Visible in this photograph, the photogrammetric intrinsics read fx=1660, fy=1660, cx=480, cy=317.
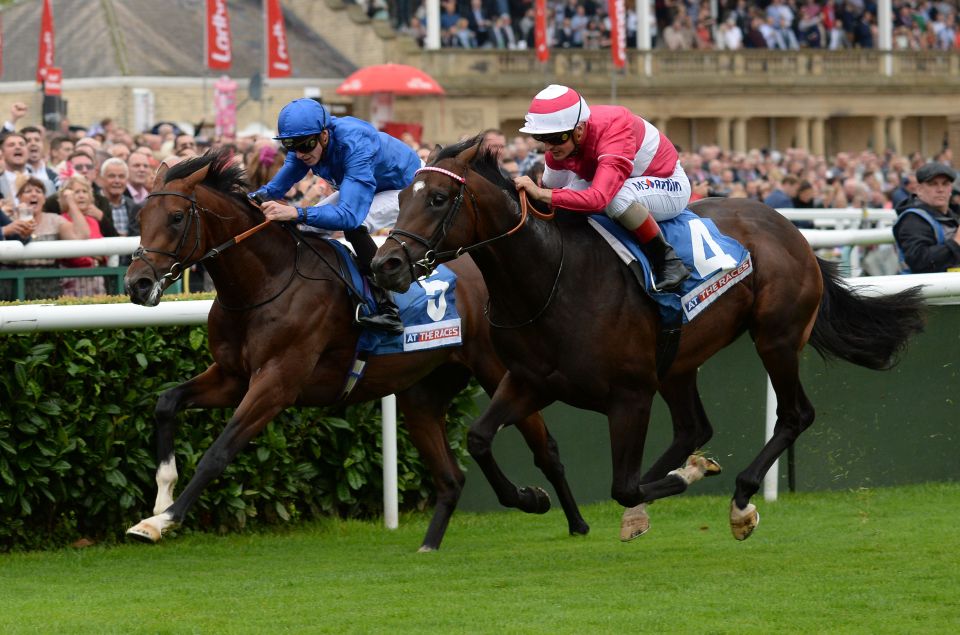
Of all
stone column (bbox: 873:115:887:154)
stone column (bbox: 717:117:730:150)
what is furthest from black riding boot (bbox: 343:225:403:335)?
stone column (bbox: 873:115:887:154)

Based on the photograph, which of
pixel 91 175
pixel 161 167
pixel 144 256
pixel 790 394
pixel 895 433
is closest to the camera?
pixel 144 256

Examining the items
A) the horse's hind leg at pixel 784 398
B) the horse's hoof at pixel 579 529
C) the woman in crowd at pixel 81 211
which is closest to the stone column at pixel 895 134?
the woman in crowd at pixel 81 211

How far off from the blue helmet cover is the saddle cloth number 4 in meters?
1.50

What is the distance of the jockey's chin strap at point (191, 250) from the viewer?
234 inches

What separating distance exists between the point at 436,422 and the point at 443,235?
1.56 m

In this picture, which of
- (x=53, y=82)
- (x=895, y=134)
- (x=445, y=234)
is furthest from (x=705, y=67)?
(x=445, y=234)

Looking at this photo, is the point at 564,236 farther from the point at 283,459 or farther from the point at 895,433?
the point at 895,433

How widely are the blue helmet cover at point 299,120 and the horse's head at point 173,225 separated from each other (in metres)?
0.28

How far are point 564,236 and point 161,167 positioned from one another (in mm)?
1567

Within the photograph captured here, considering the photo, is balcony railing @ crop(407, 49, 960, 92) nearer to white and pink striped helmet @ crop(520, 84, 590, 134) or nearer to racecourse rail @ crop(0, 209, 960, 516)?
racecourse rail @ crop(0, 209, 960, 516)

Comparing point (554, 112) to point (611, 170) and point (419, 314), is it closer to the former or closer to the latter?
point (611, 170)

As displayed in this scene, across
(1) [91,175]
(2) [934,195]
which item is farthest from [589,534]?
(1) [91,175]

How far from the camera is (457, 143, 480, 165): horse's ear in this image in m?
5.76

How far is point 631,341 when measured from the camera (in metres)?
6.00
